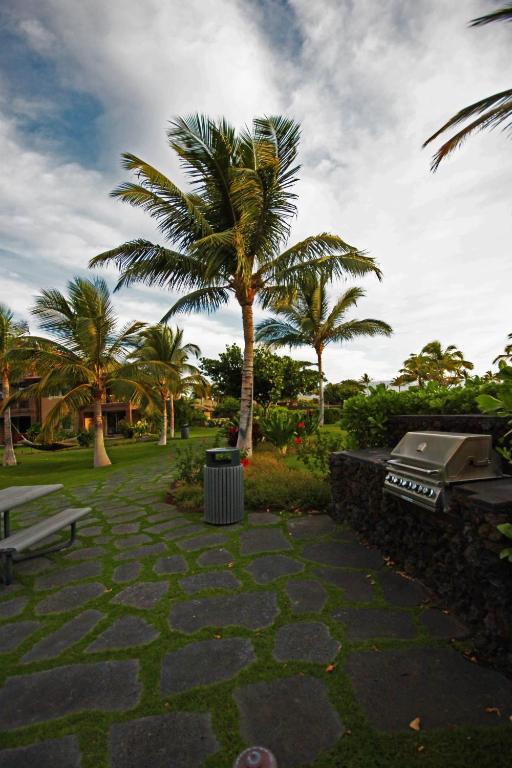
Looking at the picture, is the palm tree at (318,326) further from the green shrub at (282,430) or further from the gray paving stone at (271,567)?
the gray paving stone at (271,567)

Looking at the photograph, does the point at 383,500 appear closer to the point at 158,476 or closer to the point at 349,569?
the point at 349,569

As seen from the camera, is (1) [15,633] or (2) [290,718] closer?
(2) [290,718]

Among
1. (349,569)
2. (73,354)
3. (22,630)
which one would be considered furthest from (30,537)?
(73,354)

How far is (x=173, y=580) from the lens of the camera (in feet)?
11.2

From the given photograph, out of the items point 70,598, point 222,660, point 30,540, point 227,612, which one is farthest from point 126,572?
point 222,660

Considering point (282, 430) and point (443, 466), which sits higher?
point (443, 466)

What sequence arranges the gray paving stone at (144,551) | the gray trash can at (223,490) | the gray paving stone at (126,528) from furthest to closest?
the gray paving stone at (126,528) → the gray trash can at (223,490) → the gray paving stone at (144,551)

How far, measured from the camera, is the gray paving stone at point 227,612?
8.84 ft

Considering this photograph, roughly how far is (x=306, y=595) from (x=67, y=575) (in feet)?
8.11

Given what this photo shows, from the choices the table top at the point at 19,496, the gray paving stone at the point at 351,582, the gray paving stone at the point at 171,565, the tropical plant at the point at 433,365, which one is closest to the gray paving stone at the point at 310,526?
the gray paving stone at the point at 351,582

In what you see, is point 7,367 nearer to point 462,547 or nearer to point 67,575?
point 67,575

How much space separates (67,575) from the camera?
12.0 feet

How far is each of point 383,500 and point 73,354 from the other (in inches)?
512

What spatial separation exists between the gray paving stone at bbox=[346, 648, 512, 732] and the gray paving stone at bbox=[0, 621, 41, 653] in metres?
2.38
